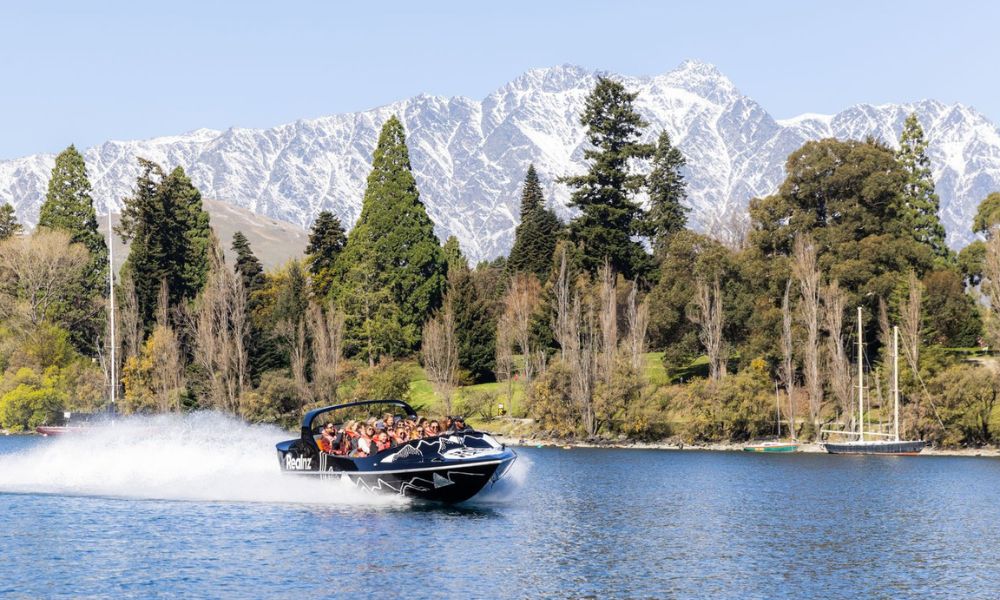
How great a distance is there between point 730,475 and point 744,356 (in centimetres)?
3132

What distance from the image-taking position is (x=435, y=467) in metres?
45.6

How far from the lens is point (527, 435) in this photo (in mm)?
96438

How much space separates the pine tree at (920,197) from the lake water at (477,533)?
53805 millimetres

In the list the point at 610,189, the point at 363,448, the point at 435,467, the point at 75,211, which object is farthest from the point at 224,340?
the point at 435,467

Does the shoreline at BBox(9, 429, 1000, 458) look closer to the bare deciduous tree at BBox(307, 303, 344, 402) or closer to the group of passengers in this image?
the bare deciduous tree at BBox(307, 303, 344, 402)

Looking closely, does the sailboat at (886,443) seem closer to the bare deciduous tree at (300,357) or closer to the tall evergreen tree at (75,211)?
the bare deciduous tree at (300,357)

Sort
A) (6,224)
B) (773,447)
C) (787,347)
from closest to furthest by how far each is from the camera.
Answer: (773,447)
(787,347)
(6,224)

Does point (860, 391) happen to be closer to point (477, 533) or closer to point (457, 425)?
point (457, 425)

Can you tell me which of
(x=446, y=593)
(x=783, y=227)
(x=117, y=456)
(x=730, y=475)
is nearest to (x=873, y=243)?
(x=783, y=227)

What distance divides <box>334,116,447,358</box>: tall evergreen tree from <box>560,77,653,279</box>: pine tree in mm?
13878

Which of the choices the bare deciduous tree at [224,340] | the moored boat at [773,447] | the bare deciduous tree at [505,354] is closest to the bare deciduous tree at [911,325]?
the moored boat at [773,447]

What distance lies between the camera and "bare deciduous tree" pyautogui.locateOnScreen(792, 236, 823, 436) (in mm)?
91062

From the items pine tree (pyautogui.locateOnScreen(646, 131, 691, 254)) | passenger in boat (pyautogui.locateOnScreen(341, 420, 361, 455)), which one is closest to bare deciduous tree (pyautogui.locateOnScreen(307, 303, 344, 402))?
pine tree (pyautogui.locateOnScreen(646, 131, 691, 254))

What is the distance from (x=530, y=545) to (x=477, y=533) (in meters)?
2.52
